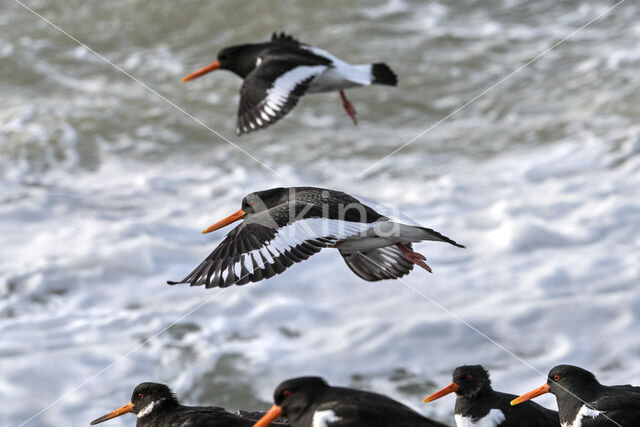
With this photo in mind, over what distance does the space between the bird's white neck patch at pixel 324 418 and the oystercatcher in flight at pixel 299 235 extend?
95 cm

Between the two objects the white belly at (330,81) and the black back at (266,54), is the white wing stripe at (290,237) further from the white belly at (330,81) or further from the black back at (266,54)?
the white belly at (330,81)

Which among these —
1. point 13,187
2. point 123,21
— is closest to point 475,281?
point 13,187

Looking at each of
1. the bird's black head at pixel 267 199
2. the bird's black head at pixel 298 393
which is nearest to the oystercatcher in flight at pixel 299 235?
the bird's black head at pixel 267 199

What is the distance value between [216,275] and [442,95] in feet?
31.7

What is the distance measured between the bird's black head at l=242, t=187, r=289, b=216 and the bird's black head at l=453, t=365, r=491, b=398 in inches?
52.3

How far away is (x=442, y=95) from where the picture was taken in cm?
1341

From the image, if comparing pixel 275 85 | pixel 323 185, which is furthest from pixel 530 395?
pixel 323 185

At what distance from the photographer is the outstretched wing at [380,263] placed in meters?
5.22

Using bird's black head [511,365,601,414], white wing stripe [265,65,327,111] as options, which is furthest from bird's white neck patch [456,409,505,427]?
white wing stripe [265,65,327,111]

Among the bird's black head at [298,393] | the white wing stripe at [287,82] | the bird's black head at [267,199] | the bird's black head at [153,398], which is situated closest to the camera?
the bird's black head at [298,393]

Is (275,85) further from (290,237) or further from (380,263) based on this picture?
(290,237)

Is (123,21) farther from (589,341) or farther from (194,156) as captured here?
(589,341)

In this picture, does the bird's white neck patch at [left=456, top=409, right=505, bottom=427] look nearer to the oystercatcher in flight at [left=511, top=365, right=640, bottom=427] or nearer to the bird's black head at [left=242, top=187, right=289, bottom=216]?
the oystercatcher in flight at [left=511, top=365, right=640, bottom=427]

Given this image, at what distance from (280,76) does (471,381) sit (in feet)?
9.61
